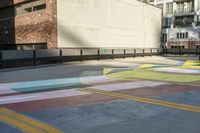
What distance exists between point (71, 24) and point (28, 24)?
4.70 metres

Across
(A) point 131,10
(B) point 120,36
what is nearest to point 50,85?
(B) point 120,36

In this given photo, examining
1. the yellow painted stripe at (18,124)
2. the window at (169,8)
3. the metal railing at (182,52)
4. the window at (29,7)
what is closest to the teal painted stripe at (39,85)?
the yellow painted stripe at (18,124)

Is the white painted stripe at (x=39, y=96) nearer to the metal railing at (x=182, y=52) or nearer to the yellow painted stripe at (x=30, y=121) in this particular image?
the yellow painted stripe at (x=30, y=121)

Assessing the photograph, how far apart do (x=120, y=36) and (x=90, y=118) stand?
26353 millimetres

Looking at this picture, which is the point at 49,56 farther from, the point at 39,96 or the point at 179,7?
the point at 179,7

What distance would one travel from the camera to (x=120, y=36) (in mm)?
31766

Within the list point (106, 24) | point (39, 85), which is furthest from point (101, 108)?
point (106, 24)

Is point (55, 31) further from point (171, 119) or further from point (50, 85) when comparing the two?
point (171, 119)

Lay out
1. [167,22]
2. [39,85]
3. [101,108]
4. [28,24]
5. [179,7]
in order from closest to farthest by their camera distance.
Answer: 1. [101,108]
2. [39,85]
3. [28,24]
4. [179,7]
5. [167,22]

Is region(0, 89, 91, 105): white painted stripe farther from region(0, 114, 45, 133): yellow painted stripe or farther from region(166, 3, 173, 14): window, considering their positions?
region(166, 3, 173, 14): window

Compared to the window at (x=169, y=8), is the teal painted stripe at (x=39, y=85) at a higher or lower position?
lower

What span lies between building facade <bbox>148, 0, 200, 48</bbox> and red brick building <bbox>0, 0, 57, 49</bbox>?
38.6 metres

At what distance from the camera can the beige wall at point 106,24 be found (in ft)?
81.3

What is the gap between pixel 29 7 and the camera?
89.8 ft
